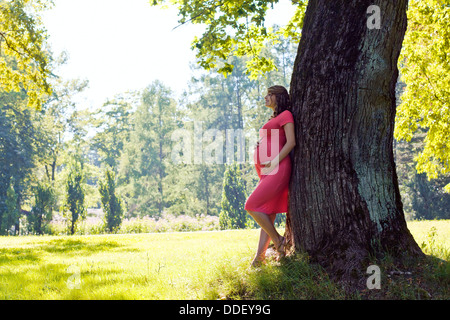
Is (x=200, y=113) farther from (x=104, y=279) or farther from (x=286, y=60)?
(x=104, y=279)

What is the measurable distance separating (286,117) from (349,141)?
2.65 feet

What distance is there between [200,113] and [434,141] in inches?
1208

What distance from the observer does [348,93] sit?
4.43m

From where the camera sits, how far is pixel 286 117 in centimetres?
479

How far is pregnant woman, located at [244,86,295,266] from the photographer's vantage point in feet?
15.9

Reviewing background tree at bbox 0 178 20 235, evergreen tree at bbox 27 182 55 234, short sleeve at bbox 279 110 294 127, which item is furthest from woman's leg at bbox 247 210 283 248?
background tree at bbox 0 178 20 235

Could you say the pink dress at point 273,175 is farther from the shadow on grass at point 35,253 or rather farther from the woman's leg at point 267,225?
the shadow on grass at point 35,253

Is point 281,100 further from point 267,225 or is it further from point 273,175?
point 267,225

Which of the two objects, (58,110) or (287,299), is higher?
(58,110)

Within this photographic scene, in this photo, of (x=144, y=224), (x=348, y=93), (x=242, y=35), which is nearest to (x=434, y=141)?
(x=242, y=35)

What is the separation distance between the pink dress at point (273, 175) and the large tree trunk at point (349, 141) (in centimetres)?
25

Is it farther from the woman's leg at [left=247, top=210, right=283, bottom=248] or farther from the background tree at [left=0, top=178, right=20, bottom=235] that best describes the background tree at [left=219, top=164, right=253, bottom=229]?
the woman's leg at [left=247, top=210, right=283, bottom=248]

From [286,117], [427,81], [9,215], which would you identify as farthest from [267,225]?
[9,215]
